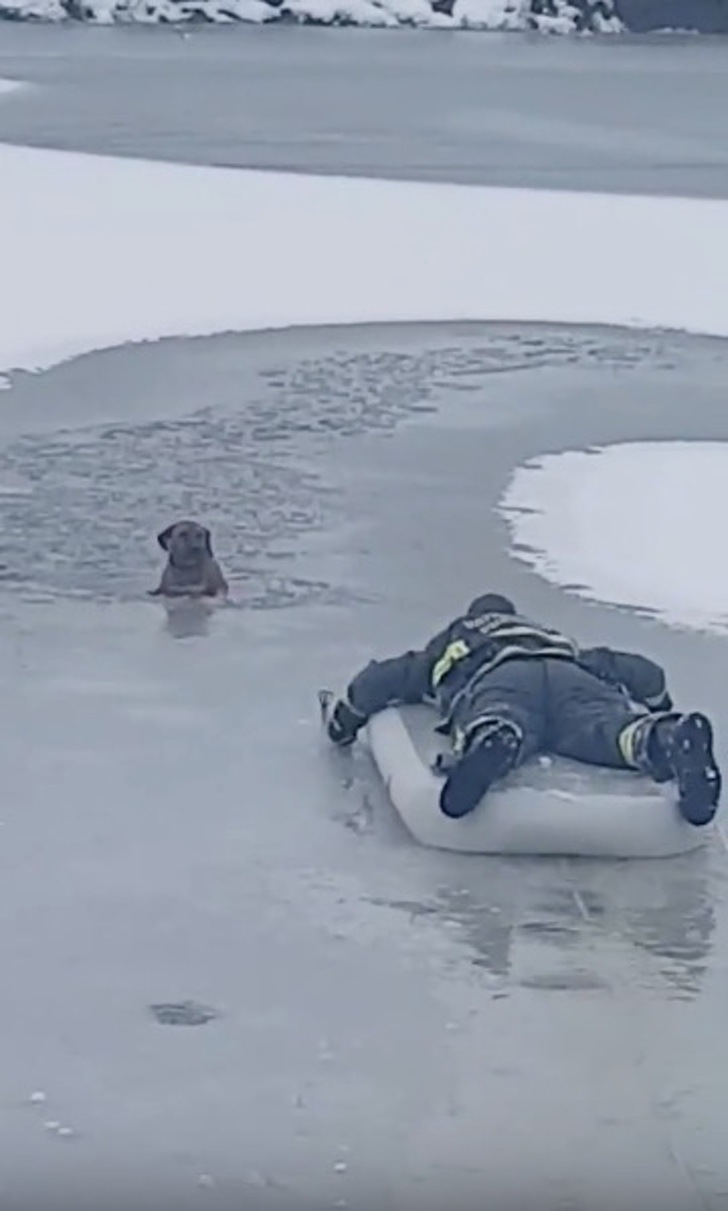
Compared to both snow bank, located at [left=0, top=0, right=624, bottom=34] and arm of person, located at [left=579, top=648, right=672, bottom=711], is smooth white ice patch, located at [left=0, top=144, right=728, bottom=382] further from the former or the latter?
snow bank, located at [left=0, top=0, right=624, bottom=34]

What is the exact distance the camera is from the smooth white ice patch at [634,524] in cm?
898

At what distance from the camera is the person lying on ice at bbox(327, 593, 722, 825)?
246 inches

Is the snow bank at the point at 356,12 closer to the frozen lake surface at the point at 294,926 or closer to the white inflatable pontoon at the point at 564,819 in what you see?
the frozen lake surface at the point at 294,926

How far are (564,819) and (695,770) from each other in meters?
0.30

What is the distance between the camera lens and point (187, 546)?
8641 millimetres

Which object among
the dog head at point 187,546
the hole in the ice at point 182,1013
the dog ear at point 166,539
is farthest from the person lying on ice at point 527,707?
the dog ear at point 166,539

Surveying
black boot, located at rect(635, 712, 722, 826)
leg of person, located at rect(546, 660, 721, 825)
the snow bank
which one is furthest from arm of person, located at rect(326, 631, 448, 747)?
the snow bank

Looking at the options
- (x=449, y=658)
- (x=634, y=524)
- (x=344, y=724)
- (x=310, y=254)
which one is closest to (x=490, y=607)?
(x=449, y=658)

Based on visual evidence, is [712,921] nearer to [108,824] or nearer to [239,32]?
[108,824]

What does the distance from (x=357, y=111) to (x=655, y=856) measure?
93.4 feet

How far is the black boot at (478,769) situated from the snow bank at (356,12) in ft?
178

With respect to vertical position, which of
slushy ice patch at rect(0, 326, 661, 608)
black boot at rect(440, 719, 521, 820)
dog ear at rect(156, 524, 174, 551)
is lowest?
slushy ice patch at rect(0, 326, 661, 608)

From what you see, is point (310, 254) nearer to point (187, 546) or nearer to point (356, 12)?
point (187, 546)

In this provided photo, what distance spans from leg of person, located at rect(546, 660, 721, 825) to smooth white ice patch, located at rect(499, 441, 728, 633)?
1.83 meters
